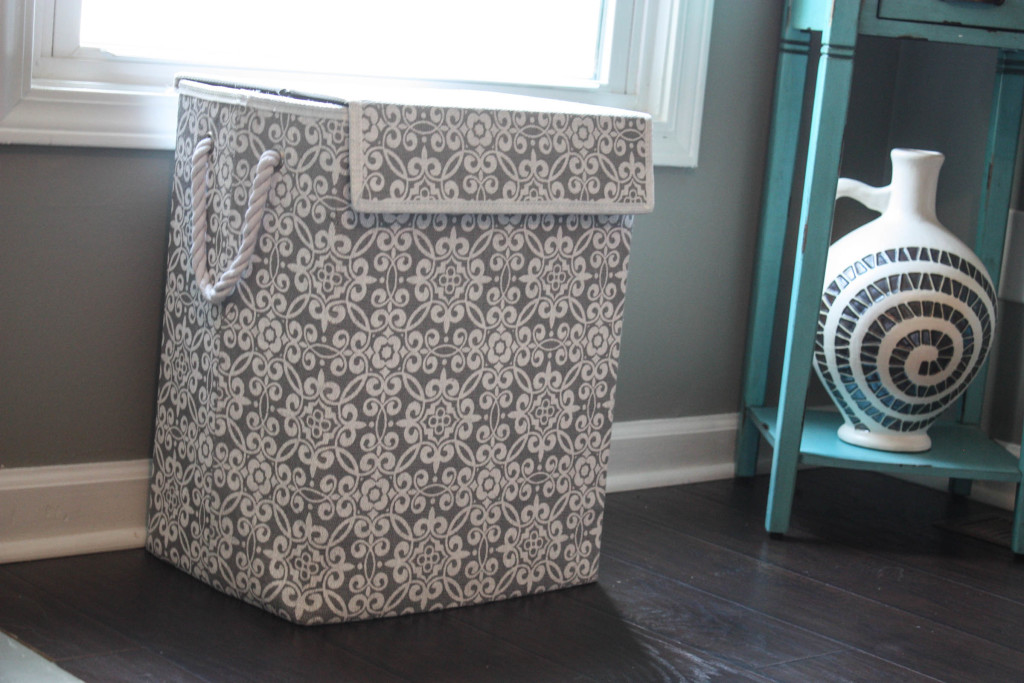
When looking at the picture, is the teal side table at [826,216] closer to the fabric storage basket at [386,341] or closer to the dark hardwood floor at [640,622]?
the dark hardwood floor at [640,622]

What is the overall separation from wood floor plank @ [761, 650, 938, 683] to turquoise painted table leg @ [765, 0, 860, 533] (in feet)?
1.29

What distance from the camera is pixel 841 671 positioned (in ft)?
4.08

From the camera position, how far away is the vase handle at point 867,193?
5.64 feet

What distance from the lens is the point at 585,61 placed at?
1769 millimetres

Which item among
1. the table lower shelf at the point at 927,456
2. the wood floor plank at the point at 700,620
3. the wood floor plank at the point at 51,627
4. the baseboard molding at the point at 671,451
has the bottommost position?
the wood floor plank at the point at 51,627

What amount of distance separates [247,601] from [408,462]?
245 mm

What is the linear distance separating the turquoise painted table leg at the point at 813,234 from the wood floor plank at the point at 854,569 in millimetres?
51

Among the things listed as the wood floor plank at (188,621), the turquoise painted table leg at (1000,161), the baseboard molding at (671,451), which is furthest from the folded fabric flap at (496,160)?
the turquoise painted table leg at (1000,161)

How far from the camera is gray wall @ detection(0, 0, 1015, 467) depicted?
134cm

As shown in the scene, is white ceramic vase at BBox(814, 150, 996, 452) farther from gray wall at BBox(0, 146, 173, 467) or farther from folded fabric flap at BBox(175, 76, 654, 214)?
gray wall at BBox(0, 146, 173, 467)

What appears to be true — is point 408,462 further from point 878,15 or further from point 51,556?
point 878,15

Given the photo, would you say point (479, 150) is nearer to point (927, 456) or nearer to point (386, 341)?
point (386, 341)

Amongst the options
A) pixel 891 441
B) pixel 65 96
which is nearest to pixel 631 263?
pixel 891 441

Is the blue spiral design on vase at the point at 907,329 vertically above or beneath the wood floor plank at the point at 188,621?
above
